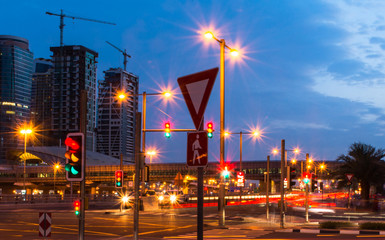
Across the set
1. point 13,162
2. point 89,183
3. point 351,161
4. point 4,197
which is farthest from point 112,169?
point 351,161

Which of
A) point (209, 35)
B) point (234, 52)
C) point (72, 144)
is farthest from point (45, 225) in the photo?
point (234, 52)

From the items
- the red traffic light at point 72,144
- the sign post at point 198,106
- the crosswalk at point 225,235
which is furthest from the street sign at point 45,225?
the crosswalk at point 225,235

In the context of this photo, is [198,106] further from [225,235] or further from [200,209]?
[225,235]

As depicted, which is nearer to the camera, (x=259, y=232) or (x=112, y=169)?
(x=259, y=232)

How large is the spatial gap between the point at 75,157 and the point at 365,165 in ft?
145

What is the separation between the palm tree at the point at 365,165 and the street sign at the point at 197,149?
151 ft

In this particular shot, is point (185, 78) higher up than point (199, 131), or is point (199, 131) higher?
point (185, 78)

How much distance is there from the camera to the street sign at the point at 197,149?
729 centimetres

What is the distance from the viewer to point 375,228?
26.2 meters

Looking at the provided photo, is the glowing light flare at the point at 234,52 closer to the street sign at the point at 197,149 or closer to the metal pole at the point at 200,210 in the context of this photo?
the street sign at the point at 197,149

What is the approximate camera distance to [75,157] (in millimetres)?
10938

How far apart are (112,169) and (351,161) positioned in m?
115

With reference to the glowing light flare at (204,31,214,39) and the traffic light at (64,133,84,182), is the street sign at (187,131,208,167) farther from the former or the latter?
the glowing light flare at (204,31,214,39)

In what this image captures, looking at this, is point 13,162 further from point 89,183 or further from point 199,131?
point 199,131
